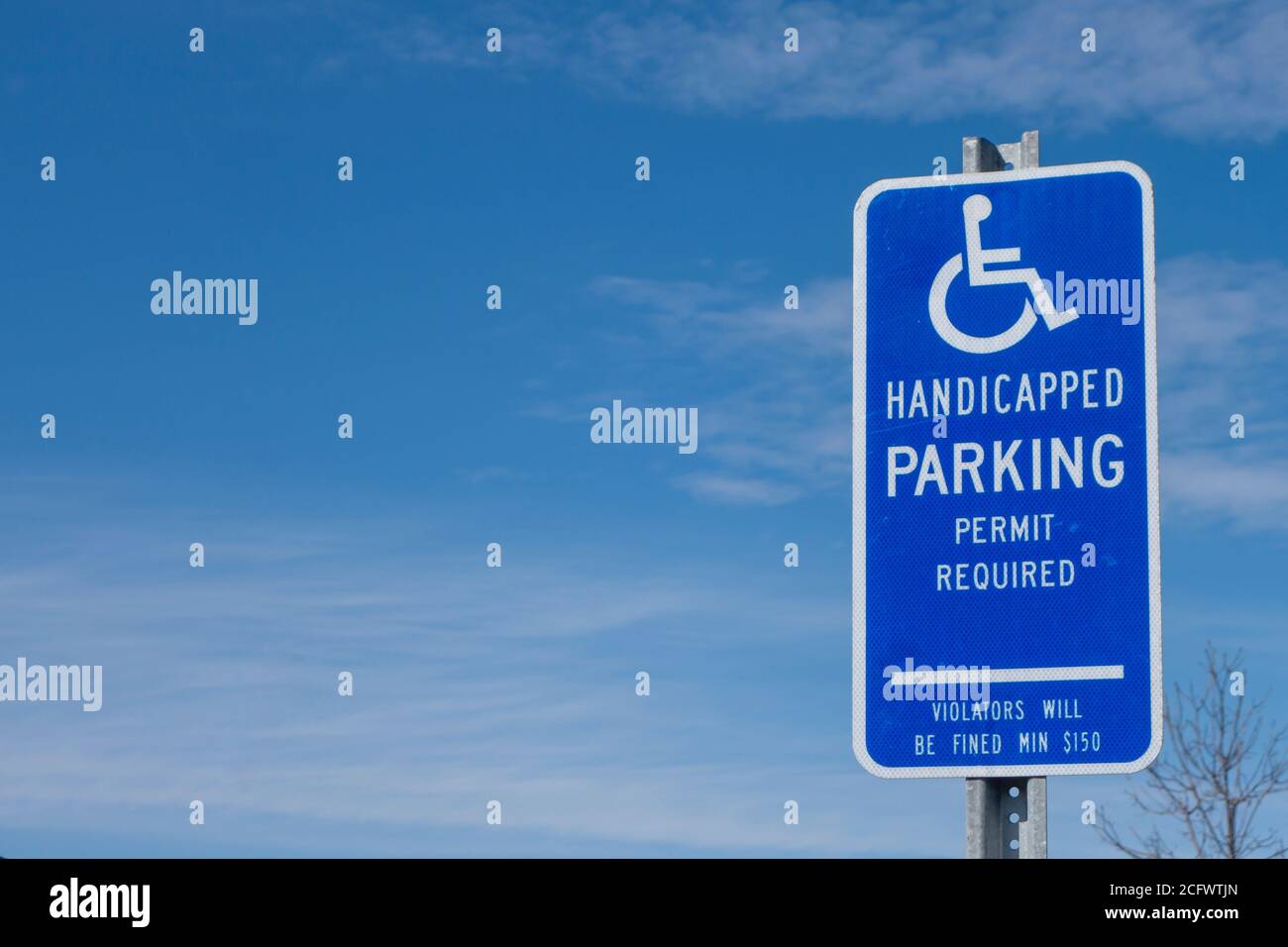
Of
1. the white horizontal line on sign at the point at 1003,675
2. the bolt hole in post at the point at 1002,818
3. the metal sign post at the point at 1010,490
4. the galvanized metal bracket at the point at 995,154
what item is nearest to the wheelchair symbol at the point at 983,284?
the metal sign post at the point at 1010,490

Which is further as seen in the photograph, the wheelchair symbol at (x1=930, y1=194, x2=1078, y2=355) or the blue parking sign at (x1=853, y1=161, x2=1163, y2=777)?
the wheelchair symbol at (x1=930, y1=194, x2=1078, y2=355)

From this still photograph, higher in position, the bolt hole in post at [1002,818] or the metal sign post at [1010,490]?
the metal sign post at [1010,490]

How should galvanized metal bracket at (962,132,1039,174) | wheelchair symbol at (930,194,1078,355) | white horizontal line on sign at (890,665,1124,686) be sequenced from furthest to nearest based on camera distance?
galvanized metal bracket at (962,132,1039,174), wheelchair symbol at (930,194,1078,355), white horizontal line on sign at (890,665,1124,686)

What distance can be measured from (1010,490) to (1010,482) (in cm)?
2

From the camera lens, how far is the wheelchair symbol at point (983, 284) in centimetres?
516

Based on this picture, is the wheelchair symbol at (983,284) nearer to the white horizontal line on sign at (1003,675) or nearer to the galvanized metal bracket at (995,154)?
the galvanized metal bracket at (995,154)

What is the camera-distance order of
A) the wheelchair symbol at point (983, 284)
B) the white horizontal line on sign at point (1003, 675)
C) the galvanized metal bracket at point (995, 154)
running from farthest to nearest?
the galvanized metal bracket at point (995, 154)
the wheelchair symbol at point (983, 284)
the white horizontal line on sign at point (1003, 675)

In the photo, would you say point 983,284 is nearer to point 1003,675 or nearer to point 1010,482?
point 1010,482

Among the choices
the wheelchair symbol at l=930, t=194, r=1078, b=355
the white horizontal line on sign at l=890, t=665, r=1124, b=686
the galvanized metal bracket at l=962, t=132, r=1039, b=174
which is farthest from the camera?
the galvanized metal bracket at l=962, t=132, r=1039, b=174

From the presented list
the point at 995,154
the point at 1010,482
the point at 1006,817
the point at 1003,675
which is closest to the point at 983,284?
the point at 995,154

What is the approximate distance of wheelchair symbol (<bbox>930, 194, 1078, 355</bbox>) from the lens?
5.16 metres

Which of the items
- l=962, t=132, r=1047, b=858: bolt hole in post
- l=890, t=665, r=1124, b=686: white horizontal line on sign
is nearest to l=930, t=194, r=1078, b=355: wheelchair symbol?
l=890, t=665, r=1124, b=686: white horizontal line on sign

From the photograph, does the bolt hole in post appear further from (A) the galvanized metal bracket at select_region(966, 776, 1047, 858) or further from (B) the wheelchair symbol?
(B) the wheelchair symbol

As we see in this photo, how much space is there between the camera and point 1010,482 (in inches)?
201
